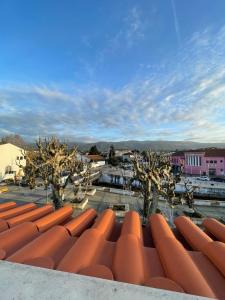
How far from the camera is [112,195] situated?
26562 mm

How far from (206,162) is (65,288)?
64205mm

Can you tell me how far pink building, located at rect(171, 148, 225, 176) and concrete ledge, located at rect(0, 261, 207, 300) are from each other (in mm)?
58739

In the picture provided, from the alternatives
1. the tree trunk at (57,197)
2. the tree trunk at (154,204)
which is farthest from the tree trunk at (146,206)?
the tree trunk at (57,197)

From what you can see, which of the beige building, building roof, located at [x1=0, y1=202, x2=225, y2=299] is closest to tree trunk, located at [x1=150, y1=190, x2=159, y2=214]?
building roof, located at [x1=0, y1=202, x2=225, y2=299]

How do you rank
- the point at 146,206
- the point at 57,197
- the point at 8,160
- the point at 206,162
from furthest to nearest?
the point at 206,162 < the point at 8,160 < the point at 57,197 < the point at 146,206

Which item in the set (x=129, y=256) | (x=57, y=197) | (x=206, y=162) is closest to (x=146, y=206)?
(x=57, y=197)

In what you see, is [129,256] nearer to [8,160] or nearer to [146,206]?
[146,206]

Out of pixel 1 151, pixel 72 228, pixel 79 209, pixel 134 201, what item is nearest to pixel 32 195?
pixel 79 209

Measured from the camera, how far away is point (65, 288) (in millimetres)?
1808

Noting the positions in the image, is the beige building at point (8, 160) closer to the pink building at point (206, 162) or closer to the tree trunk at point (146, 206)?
the tree trunk at point (146, 206)

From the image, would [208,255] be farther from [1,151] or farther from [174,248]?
[1,151]

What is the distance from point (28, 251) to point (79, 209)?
16772 mm

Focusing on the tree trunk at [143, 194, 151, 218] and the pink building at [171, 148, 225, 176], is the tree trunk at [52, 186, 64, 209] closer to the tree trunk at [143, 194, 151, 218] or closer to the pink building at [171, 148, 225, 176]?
the tree trunk at [143, 194, 151, 218]

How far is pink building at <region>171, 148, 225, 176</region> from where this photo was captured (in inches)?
2290
